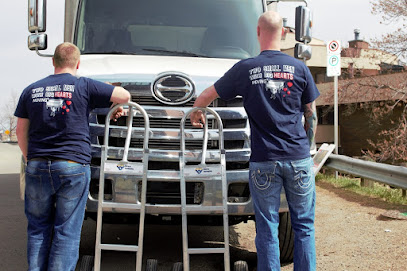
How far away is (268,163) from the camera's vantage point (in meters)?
3.69

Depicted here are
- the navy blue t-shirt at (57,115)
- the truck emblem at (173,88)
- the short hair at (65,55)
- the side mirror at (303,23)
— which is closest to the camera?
the navy blue t-shirt at (57,115)

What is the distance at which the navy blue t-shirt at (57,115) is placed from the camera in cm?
385

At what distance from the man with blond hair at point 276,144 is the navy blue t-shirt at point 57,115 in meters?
1.25

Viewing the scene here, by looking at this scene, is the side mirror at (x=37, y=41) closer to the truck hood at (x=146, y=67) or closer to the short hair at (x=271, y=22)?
the truck hood at (x=146, y=67)

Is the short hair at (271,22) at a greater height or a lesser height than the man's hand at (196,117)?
greater

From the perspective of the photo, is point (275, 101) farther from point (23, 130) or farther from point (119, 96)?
point (23, 130)

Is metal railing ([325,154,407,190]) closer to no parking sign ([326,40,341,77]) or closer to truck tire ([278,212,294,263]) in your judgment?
truck tire ([278,212,294,263])

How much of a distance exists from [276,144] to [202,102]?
0.79 metres

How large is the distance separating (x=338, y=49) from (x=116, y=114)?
7.83 m

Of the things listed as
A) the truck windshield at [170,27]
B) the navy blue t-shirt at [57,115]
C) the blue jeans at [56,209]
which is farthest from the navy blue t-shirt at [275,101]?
the truck windshield at [170,27]

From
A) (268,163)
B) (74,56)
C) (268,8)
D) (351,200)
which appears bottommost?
(351,200)

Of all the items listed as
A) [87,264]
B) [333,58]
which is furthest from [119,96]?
[333,58]

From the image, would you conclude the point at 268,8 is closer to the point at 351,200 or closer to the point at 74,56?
the point at 74,56

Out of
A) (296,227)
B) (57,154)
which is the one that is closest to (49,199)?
(57,154)
